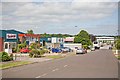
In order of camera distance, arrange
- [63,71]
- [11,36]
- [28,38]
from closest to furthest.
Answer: [63,71] → [11,36] → [28,38]

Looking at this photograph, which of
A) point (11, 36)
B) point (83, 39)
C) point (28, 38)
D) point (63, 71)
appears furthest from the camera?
point (83, 39)

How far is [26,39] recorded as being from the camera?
10181 cm

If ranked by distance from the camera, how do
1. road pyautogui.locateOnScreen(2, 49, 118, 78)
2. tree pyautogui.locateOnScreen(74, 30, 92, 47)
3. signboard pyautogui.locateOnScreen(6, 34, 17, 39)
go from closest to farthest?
road pyautogui.locateOnScreen(2, 49, 118, 78)
signboard pyautogui.locateOnScreen(6, 34, 17, 39)
tree pyautogui.locateOnScreen(74, 30, 92, 47)

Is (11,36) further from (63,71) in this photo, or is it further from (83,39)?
(83,39)

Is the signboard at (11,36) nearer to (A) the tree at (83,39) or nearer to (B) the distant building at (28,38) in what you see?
(B) the distant building at (28,38)

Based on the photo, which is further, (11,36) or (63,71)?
(11,36)

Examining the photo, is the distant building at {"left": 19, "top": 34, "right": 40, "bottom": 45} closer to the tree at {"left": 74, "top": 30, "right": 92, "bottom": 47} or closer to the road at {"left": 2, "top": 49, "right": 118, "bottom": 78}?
the tree at {"left": 74, "top": 30, "right": 92, "bottom": 47}

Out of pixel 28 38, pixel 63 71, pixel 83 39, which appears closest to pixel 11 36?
pixel 28 38

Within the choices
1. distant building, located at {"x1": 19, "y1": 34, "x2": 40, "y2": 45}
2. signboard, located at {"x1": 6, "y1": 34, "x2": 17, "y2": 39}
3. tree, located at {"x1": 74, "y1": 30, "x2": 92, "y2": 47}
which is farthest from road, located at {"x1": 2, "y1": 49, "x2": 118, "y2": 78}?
tree, located at {"x1": 74, "y1": 30, "x2": 92, "y2": 47}

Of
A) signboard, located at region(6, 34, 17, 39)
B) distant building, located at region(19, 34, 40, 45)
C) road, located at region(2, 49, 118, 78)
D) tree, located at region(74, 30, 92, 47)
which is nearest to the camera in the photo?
road, located at region(2, 49, 118, 78)

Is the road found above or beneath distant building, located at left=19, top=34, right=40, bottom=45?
beneath

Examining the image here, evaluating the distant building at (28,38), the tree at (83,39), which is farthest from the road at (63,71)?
the tree at (83,39)

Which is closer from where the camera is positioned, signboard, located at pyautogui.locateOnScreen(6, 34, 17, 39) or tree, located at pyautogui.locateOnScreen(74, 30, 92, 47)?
signboard, located at pyautogui.locateOnScreen(6, 34, 17, 39)

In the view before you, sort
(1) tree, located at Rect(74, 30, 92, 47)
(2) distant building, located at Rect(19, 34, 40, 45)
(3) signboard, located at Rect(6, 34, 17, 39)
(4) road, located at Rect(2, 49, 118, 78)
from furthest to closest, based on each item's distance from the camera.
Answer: (1) tree, located at Rect(74, 30, 92, 47)
(2) distant building, located at Rect(19, 34, 40, 45)
(3) signboard, located at Rect(6, 34, 17, 39)
(4) road, located at Rect(2, 49, 118, 78)
